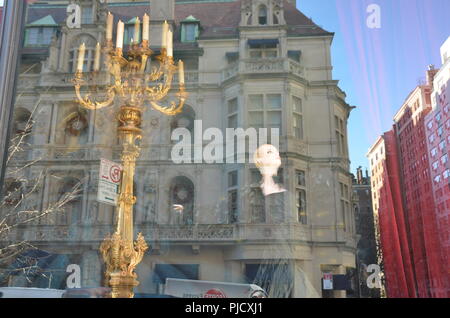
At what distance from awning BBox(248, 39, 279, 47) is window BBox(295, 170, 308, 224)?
6.54ft

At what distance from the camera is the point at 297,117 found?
629 centimetres

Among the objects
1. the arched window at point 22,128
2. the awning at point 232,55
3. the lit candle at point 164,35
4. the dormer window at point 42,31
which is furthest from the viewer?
the awning at point 232,55

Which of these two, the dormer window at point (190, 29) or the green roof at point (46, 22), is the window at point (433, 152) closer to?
the dormer window at point (190, 29)

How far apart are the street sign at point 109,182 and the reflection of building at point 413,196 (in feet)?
10.3

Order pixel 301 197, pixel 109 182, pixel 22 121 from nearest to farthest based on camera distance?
pixel 109 182 < pixel 22 121 < pixel 301 197

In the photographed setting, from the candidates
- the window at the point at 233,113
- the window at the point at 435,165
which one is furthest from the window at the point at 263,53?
the window at the point at 435,165

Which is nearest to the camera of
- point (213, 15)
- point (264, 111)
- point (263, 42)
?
point (264, 111)

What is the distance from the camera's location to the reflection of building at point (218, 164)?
18.6 feet

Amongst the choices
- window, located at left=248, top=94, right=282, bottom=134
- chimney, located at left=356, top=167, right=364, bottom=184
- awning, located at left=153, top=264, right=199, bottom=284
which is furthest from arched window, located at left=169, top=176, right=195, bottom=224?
chimney, located at left=356, top=167, right=364, bottom=184

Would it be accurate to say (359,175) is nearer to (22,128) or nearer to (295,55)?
(295,55)

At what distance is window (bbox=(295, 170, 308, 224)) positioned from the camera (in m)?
5.79

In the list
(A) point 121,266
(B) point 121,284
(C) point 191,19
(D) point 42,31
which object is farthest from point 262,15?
(B) point 121,284

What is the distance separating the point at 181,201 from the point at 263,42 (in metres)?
2.62

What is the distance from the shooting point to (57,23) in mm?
6359
